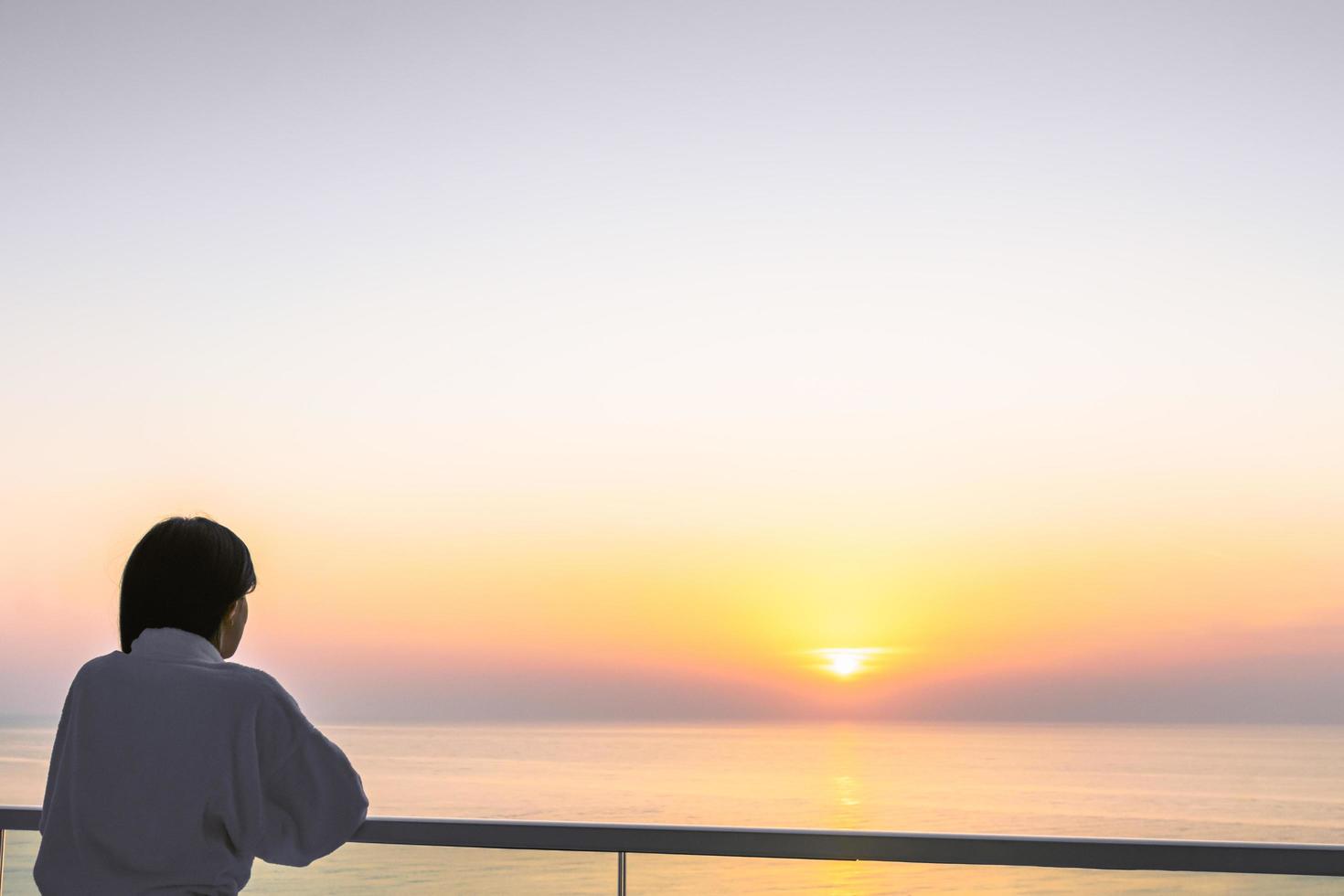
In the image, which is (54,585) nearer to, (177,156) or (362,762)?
(177,156)

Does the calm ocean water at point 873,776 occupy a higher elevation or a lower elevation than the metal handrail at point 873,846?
higher

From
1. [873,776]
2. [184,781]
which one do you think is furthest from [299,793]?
[873,776]

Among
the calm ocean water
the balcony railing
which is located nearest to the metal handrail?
the balcony railing

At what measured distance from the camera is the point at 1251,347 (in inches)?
762

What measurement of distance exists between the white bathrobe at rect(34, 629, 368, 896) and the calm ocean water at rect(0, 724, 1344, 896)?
28755 mm

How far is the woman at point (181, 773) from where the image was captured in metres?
1.67

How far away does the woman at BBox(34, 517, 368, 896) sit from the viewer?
5.48 feet

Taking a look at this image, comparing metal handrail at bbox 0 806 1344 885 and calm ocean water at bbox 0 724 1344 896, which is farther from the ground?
calm ocean water at bbox 0 724 1344 896

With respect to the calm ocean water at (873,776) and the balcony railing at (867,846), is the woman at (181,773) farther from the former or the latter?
the calm ocean water at (873,776)

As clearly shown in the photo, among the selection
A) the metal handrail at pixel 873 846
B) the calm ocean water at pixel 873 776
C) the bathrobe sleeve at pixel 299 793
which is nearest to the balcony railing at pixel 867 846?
the metal handrail at pixel 873 846

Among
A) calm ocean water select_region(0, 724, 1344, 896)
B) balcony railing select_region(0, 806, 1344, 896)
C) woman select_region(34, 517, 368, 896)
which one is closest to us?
woman select_region(34, 517, 368, 896)

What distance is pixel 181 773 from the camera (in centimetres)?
167

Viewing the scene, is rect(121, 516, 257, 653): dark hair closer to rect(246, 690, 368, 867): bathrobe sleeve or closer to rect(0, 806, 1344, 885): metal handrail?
rect(246, 690, 368, 867): bathrobe sleeve

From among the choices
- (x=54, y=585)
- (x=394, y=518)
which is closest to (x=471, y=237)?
(x=54, y=585)
